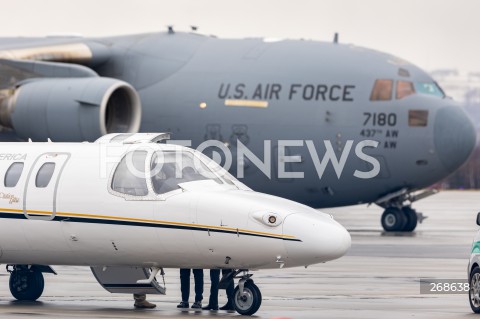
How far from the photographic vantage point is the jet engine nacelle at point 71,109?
28578 mm

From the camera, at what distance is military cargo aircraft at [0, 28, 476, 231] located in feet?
97.5

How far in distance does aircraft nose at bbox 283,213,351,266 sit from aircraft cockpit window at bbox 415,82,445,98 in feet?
50.5

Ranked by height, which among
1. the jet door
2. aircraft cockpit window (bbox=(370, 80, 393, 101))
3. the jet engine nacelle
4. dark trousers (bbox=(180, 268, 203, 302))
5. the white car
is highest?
aircraft cockpit window (bbox=(370, 80, 393, 101))

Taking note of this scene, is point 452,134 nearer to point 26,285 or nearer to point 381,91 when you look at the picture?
point 381,91

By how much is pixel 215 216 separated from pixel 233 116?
14.7m

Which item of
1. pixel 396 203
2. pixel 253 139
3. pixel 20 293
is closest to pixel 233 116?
pixel 253 139

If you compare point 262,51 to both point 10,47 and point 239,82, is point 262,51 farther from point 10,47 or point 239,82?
point 10,47

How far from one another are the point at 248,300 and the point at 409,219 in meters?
16.5

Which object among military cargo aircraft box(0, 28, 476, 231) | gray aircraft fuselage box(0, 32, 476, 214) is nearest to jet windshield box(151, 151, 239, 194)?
military cargo aircraft box(0, 28, 476, 231)

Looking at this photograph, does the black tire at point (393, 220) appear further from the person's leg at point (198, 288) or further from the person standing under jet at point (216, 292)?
the person standing under jet at point (216, 292)

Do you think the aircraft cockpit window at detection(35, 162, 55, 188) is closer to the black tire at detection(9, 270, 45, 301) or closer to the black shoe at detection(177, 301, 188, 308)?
the black tire at detection(9, 270, 45, 301)

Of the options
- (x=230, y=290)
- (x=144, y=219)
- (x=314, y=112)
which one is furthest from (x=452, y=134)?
(x=144, y=219)

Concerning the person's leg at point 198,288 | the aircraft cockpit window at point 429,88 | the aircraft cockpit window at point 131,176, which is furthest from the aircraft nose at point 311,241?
the aircraft cockpit window at point 429,88

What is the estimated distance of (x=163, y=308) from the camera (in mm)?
16391
